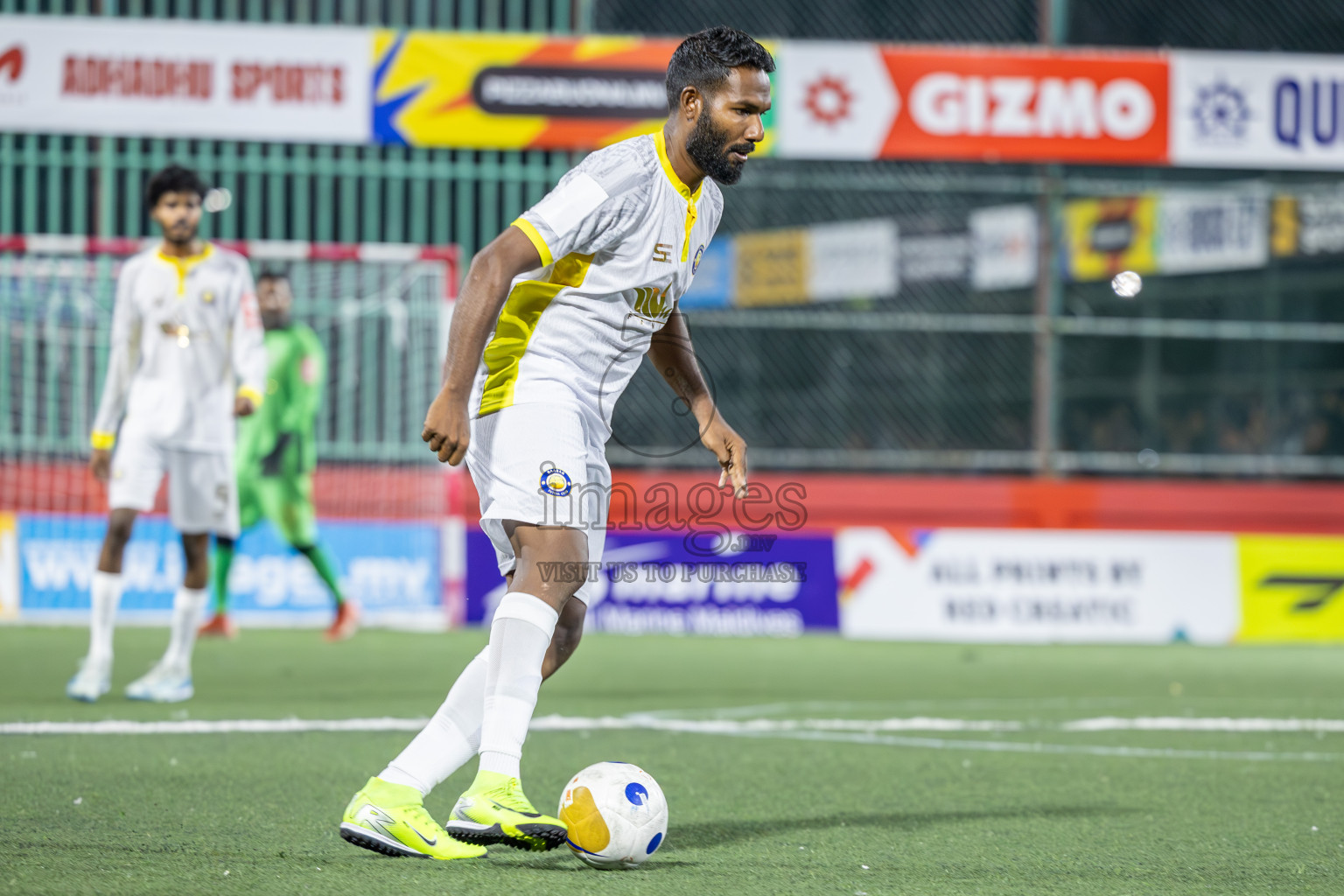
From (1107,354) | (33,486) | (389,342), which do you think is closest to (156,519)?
(33,486)

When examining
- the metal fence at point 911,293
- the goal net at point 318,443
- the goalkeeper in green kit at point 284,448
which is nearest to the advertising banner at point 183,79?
the metal fence at point 911,293

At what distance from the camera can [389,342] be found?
41.2 feet

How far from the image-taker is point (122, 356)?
7637 millimetres

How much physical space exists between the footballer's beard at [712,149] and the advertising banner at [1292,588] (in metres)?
8.76

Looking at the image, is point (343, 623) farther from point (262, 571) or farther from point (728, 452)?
point (728, 452)

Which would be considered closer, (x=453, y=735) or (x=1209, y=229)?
(x=453, y=735)

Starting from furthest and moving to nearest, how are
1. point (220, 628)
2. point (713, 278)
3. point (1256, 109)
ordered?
point (713, 278)
point (1256, 109)
point (220, 628)

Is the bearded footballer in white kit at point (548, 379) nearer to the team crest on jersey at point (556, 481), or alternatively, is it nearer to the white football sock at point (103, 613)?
the team crest on jersey at point (556, 481)

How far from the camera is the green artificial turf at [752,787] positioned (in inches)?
152

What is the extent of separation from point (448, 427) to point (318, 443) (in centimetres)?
903

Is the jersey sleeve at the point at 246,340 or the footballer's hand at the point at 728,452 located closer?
the footballer's hand at the point at 728,452

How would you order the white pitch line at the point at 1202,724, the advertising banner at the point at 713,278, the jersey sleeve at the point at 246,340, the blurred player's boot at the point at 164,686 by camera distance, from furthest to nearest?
the advertising banner at the point at 713,278, the jersey sleeve at the point at 246,340, the blurred player's boot at the point at 164,686, the white pitch line at the point at 1202,724

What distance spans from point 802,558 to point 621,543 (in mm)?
1281

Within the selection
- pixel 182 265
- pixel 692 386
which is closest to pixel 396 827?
pixel 692 386
